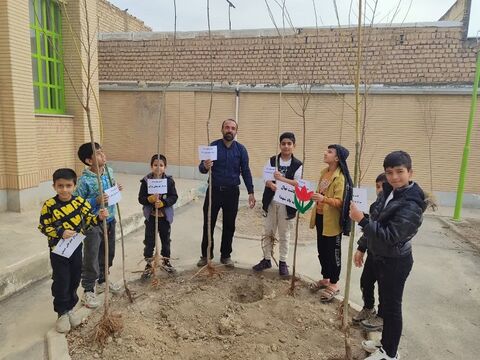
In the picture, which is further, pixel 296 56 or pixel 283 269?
pixel 296 56

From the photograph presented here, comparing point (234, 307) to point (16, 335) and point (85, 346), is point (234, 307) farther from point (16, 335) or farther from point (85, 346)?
point (16, 335)

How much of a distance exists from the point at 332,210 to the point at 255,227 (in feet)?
11.0

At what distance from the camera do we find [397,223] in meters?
2.28

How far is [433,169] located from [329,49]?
431 cm

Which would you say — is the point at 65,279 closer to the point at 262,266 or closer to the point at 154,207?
the point at 154,207

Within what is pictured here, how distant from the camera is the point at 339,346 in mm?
2781

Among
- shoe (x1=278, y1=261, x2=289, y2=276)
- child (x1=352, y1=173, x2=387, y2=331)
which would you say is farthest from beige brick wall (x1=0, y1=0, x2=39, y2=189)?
child (x1=352, y1=173, x2=387, y2=331)

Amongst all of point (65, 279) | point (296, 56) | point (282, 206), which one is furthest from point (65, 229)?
point (296, 56)

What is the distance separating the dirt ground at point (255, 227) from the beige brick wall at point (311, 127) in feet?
6.89

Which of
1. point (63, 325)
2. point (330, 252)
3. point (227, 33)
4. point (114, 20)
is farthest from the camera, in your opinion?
point (114, 20)

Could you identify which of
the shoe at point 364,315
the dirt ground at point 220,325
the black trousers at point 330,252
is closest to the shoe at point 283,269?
the dirt ground at point 220,325

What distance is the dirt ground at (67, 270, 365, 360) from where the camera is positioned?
2.62 metres

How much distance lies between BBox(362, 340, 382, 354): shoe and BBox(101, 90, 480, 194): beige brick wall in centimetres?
570

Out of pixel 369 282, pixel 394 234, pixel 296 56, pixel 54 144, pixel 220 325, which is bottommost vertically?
pixel 220 325
